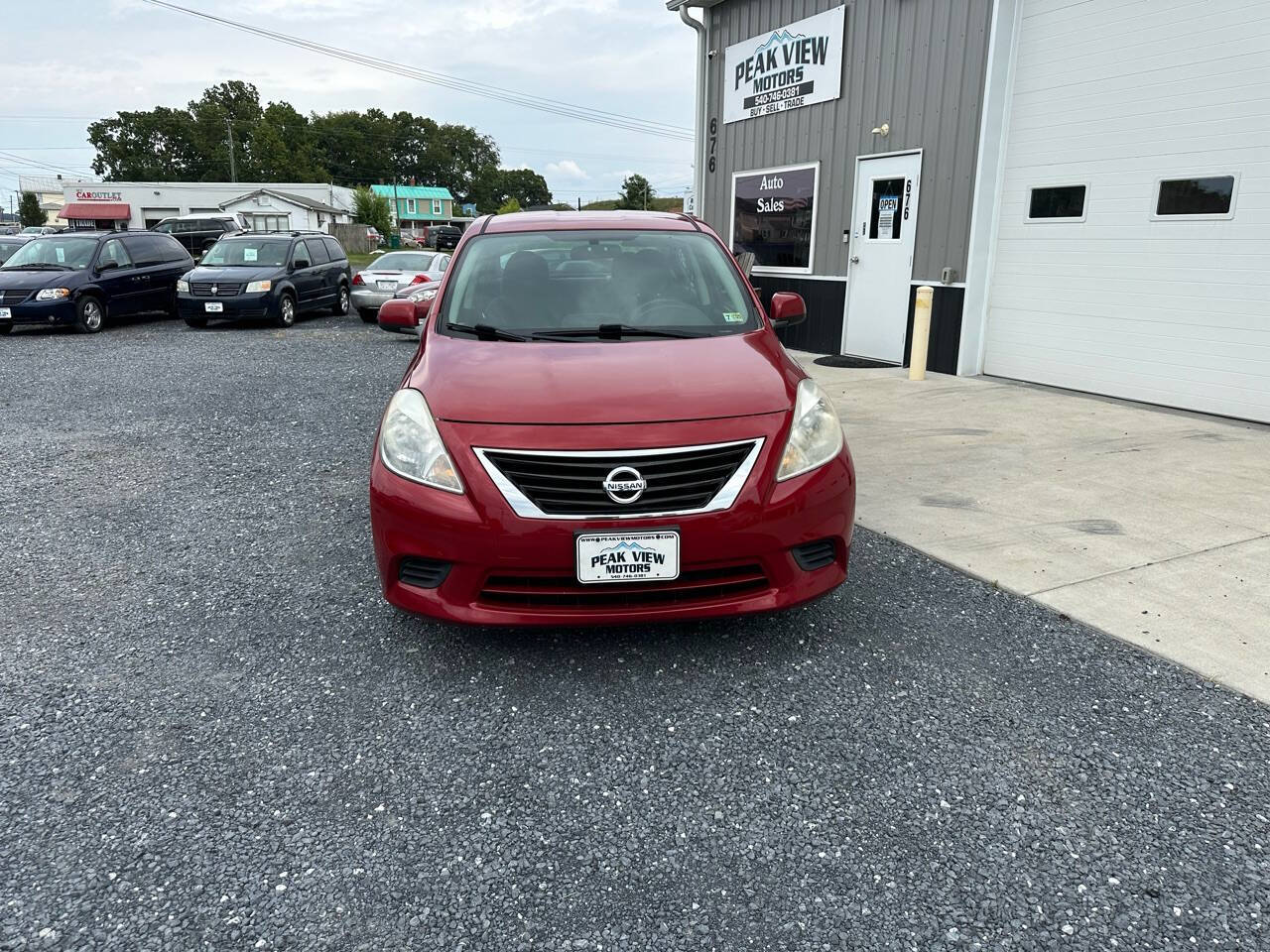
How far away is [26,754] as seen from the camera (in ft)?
8.50

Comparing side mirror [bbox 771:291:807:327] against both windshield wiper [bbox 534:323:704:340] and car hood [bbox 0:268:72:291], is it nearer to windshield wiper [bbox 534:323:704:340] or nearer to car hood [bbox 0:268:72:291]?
windshield wiper [bbox 534:323:704:340]

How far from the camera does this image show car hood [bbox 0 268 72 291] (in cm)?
1323

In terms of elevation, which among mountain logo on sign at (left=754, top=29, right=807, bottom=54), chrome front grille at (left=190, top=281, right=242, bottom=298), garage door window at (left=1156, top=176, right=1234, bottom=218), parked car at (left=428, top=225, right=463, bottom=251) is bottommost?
chrome front grille at (left=190, top=281, right=242, bottom=298)

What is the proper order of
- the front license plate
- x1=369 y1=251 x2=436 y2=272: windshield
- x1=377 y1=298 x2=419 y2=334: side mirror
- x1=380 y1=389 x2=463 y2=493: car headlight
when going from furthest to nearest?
1. x1=369 y1=251 x2=436 y2=272: windshield
2. x1=377 y1=298 x2=419 y2=334: side mirror
3. x1=380 y1=389 x2=463 y2=493: car headlight
4. the front license plate

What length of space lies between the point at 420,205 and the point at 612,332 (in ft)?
391

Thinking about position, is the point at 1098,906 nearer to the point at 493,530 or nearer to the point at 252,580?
the point at 493,530

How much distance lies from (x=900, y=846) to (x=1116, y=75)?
7781 millimetres

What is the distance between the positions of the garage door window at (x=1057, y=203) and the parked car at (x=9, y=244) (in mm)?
19177

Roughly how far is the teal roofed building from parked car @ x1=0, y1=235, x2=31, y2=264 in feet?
313

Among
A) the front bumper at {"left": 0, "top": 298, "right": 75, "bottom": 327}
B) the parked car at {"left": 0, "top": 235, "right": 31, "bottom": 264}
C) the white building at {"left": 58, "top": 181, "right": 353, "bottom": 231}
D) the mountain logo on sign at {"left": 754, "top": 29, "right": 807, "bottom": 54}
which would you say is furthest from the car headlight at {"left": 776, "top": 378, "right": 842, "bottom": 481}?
the white building at {"left": 58, "top": 181, "right": 353, "bottom": 231}

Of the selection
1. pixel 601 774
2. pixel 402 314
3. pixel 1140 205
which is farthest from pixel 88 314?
pixel 601 774

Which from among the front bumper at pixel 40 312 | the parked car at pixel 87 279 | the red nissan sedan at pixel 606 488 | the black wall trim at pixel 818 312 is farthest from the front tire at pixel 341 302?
the red nissan sedan at pixel 606 488

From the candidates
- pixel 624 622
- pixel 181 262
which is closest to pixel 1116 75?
pixel 624 622

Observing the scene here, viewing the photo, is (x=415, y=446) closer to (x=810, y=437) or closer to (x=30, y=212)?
(x=810, y=437)
